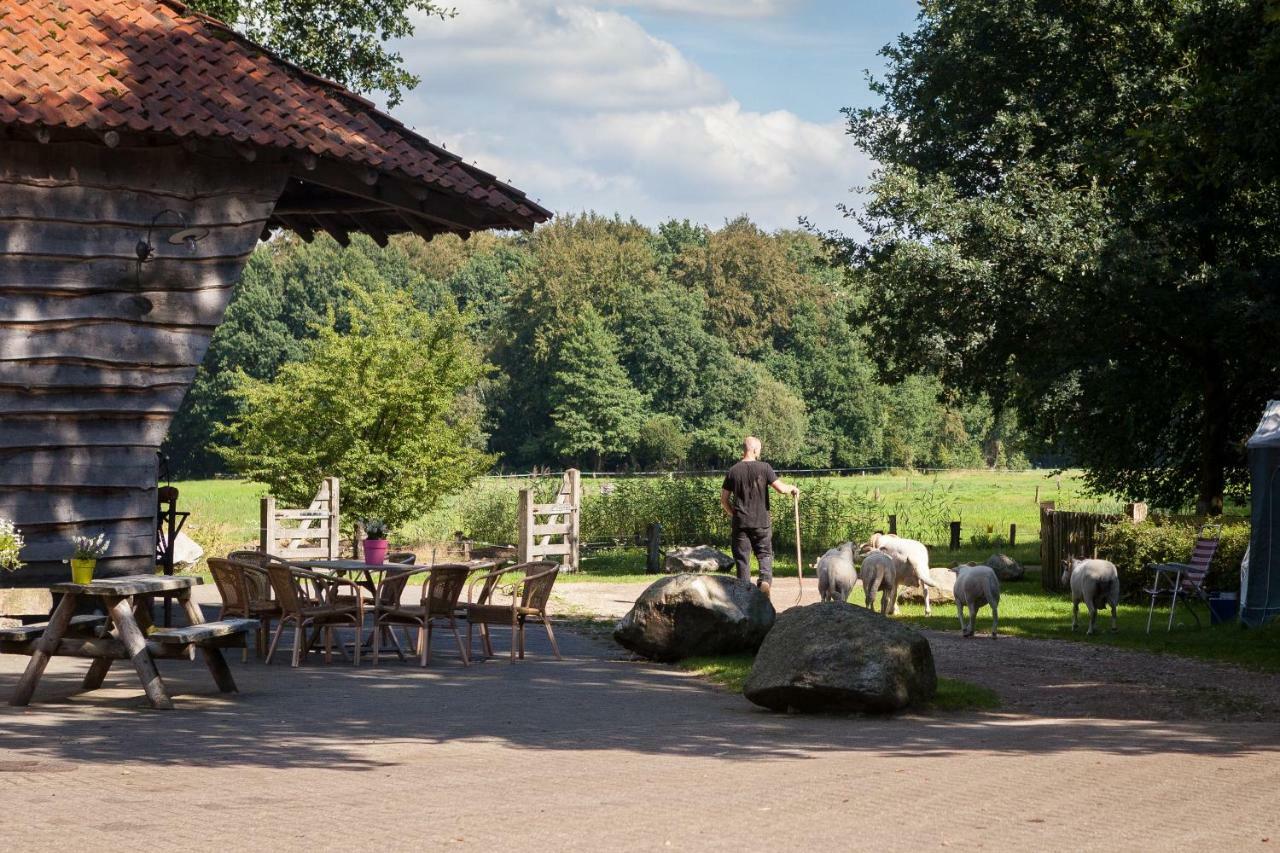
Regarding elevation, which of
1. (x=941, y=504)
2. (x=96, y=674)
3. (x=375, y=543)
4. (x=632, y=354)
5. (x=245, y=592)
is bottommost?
(x=96, y=674)

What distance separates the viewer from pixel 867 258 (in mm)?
25688

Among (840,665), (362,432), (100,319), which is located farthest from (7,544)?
(362,432)

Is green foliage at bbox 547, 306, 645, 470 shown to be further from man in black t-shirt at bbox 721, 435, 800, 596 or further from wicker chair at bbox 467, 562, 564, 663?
wicker chair at bbox 467, 562, 564, 663

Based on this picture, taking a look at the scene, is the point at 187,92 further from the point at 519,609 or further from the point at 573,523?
the point at 573,523

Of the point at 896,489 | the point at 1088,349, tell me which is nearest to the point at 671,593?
the point at 1088,349

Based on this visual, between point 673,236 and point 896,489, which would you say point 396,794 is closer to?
point 896,489

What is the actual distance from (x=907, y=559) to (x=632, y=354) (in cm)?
6054

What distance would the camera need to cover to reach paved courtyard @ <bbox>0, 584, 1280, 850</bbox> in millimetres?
6527

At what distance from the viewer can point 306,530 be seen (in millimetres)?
23109

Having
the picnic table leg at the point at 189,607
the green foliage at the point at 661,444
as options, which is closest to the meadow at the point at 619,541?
the picnic table leg at the point at 189,607

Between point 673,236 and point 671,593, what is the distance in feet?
297

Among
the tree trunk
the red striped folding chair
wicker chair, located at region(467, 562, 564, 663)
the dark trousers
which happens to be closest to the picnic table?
wicker chair, located at region(467, 562, 564, 663)

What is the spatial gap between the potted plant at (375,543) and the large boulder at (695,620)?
2.61m

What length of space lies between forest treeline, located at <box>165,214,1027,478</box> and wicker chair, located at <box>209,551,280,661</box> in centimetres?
5540
